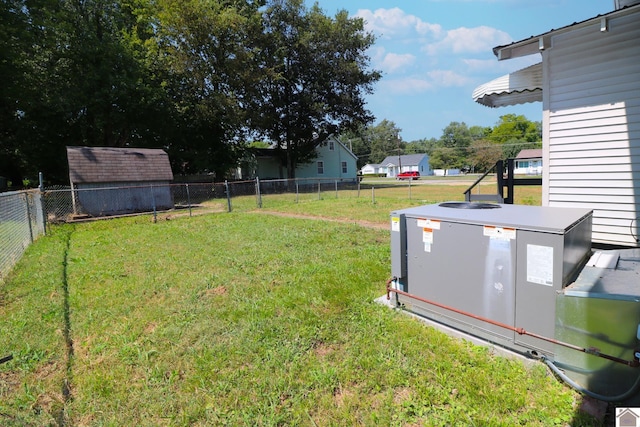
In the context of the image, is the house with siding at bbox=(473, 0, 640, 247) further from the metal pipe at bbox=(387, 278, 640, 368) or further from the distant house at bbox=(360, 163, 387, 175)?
the distant house at bbox=(360, 163, 387, 175)

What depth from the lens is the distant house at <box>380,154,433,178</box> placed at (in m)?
69.4

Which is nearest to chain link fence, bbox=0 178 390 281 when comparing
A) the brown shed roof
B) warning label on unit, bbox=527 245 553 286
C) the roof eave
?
the brown shed roof

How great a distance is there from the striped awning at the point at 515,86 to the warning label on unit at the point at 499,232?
3.55m

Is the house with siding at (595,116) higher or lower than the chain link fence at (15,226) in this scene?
higher

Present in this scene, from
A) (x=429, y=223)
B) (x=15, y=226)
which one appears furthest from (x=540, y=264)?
(x=15, y=226)

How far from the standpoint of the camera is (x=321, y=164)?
120 feet

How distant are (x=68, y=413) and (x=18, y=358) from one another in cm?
120

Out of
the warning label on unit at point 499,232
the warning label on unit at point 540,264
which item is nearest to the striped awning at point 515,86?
the warning label on unit at point 499,232

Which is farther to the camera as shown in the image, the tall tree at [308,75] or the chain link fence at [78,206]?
the tall tree at [308,75]

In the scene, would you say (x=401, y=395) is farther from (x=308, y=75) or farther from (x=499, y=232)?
(x=308, y=75)

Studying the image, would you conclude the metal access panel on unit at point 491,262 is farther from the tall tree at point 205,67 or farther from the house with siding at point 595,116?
the tall tree at point 205,67

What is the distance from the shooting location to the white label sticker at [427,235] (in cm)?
302

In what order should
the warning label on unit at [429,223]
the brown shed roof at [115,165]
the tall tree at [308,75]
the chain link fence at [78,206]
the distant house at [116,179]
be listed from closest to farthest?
1. the warning label on unit at [429,223]
2. the chain link fence at [78,206]
3. the distant house at [116,179]
4. the brown shed roof at [115,165]
5. the tall tree at [308,75]

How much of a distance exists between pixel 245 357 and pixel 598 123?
499 centimetres
